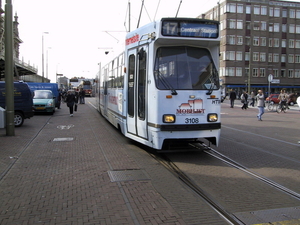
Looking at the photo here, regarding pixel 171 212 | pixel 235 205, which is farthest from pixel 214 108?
pixel 171 212

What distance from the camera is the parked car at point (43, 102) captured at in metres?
19.5

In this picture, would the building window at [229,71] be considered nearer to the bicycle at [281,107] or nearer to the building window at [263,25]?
the building window at [263,25]

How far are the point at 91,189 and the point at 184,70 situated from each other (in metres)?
3.65

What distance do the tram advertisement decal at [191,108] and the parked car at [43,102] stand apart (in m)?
14.4

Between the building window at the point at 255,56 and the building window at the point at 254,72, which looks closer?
the building window at the point at 254,72

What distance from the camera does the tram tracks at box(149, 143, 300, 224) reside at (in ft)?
14.3

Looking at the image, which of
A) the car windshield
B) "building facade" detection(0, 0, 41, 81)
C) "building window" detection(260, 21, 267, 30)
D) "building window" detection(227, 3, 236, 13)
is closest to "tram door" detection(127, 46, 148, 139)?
the car windshield

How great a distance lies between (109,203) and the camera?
4566 millimetres

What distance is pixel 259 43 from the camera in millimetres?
63375

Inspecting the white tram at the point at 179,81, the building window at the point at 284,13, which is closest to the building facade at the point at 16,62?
the white tram at the point at 179,81

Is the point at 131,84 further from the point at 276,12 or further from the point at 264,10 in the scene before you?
the point at 276,12

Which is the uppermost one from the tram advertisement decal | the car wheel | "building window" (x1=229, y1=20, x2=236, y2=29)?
"building window" (x1=229, y1=20, x2=236, y2=29)

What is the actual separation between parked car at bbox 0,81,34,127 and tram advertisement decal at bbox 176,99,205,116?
30.2 feet

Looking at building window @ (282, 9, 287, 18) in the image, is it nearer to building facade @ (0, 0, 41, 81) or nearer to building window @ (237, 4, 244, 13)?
building window @ (237, 4, 244, 13)
